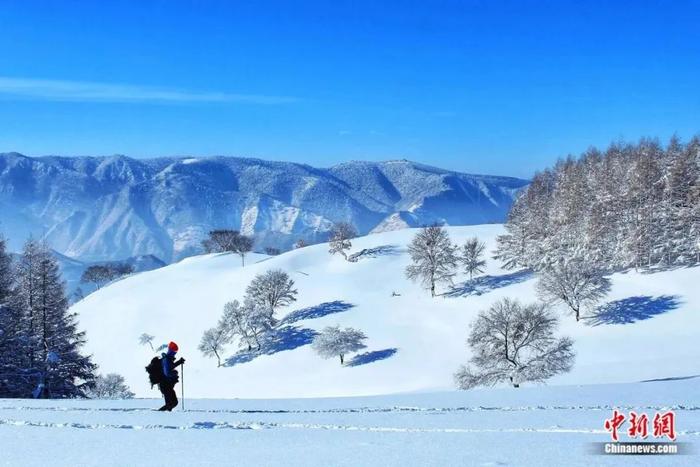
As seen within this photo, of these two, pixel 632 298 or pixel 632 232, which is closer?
pixel 632 298

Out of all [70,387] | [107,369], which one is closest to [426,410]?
[70,387]

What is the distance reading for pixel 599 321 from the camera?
177 feet

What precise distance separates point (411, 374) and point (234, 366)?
70.2 feet

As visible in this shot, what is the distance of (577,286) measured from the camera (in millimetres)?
56062

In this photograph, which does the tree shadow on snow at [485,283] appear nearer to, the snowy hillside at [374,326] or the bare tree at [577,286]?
the snowy hillside at [374,326]

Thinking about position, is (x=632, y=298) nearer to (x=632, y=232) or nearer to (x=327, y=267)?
(x=632, y=232)

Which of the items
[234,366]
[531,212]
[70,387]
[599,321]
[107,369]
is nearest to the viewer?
[70,387]

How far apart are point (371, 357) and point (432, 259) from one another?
63.9ft

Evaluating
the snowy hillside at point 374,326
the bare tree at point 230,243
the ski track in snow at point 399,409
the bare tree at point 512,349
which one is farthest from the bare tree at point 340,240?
the ski track in snow at point 399,409

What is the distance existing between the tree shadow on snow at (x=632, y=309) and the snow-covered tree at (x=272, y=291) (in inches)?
1421

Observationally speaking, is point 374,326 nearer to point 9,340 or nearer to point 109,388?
point 109,388

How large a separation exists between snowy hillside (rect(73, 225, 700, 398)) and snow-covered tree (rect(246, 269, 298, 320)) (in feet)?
7.32

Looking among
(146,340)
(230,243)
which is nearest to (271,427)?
(146,340)

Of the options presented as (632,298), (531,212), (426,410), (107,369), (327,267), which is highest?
(531,212)
